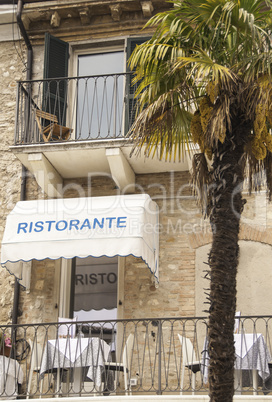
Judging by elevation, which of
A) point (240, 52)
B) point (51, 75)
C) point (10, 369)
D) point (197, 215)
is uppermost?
point (51, 75)

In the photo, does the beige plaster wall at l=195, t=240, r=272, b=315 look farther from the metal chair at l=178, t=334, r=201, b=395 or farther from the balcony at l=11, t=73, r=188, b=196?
the balcony at l=11, t=73, r=188, b=196

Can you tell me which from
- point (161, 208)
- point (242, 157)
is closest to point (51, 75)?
point (161, 208)

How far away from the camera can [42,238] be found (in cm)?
1165

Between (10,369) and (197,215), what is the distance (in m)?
3.81

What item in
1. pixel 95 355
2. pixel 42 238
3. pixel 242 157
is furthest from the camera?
pixel 42 238

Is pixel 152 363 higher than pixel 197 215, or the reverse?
pixel 197 215

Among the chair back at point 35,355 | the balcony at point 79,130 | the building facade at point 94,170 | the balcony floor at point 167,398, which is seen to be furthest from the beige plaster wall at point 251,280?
the chair back at point 35,355

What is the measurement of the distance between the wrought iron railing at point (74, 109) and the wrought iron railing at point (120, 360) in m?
3.20

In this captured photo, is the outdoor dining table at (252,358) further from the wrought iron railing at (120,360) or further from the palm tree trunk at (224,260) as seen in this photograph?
the palm tree trunk at (224,260)

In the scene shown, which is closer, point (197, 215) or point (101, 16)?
point (197, 215)

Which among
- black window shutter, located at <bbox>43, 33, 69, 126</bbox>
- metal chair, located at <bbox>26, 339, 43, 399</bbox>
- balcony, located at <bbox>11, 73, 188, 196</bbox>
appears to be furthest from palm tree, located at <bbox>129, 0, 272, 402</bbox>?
black window shutter, located at <bbox>43, 33, 69, 126</bbox>

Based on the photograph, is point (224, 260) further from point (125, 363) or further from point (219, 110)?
point (125, 363)

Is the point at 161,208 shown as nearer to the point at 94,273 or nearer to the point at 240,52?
the point at 94,273

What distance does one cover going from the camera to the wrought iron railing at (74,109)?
42.4 ft
